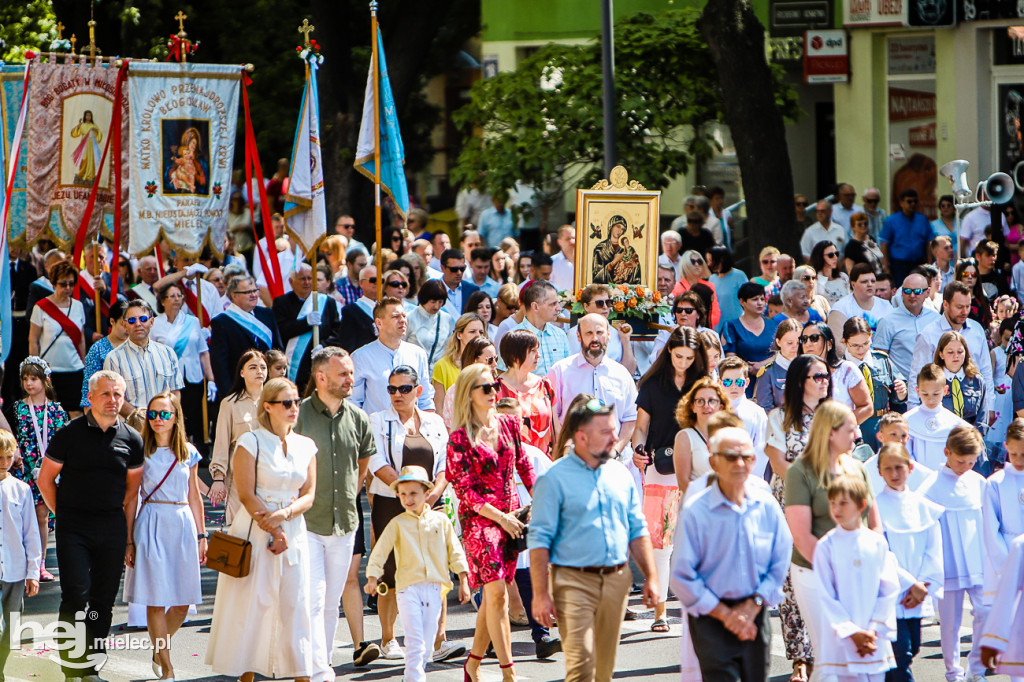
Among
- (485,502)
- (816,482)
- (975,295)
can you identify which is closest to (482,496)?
(485,502)

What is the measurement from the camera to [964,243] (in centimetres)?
1886

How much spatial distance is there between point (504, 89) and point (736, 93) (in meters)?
3.57

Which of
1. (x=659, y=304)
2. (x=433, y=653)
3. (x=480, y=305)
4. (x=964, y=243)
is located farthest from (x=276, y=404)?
(x=964, y=243)

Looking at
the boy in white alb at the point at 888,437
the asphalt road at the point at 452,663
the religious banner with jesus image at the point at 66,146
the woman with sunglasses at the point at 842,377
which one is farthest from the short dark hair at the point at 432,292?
the boy in white alb at the point at 888,437

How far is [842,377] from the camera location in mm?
9930

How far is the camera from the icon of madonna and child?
13430mm

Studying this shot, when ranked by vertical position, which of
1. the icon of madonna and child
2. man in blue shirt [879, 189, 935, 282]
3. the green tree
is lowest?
the icon of madonna and child

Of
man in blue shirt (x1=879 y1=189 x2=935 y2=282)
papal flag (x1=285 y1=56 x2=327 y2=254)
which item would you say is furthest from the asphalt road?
man in blue shirt (x1=879 y1=189 x2=935 y2=282)

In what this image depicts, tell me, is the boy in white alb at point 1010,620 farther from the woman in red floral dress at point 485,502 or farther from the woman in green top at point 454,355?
the woman in green top at point 454,355

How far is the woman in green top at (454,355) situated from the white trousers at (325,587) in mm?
1921

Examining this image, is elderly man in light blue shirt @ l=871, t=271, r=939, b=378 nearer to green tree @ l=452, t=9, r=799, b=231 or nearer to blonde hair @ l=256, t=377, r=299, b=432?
blonde hair @ l=256, t=377, r=299, b=432

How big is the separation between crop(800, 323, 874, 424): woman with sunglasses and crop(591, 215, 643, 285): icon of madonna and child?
11.3ft

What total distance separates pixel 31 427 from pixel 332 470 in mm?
3566

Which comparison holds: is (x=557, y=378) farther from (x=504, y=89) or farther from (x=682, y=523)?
(x=504, y=89)
